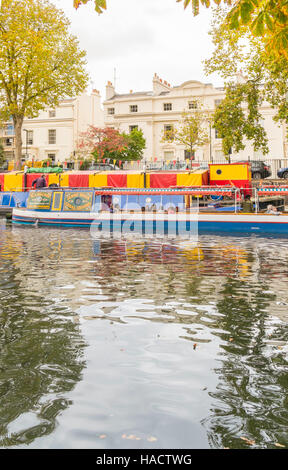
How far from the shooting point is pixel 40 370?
14.4ft

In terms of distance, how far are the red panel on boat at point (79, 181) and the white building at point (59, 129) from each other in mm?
24664

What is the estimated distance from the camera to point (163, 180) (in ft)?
95.0

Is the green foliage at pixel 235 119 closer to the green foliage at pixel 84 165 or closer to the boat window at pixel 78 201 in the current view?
the boat window at pixel 78 201

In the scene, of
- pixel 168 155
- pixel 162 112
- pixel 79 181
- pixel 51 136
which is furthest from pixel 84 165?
pixel 51 136

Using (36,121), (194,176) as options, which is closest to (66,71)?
(194,176)

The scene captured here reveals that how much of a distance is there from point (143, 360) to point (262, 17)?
3.77 m

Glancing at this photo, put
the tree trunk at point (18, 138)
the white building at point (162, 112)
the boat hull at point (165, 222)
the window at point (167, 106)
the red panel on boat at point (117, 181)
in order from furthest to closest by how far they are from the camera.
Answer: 1. the window at point (167, 106)
2. the white building at point (162, 112)
3. the tree trunk at point (18, 138)
4. the red panel on boat at point (117, 181)
5. the boat hull at point (165, 222)

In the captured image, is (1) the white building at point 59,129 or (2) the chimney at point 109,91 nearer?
(1) the white building at point 59,129

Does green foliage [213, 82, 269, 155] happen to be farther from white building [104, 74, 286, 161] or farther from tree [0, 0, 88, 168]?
white building [104, 74, 286, 161]

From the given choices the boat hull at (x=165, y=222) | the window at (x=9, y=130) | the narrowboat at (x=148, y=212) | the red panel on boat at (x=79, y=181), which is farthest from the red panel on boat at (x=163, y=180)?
the window at (x=9, y=130)

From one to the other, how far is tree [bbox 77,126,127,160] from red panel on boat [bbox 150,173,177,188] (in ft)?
66.5

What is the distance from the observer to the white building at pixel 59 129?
187 ft

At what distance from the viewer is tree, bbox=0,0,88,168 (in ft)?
107

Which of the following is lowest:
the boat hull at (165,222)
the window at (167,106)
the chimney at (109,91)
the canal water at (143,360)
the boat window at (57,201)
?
the canal water at (143,360)
